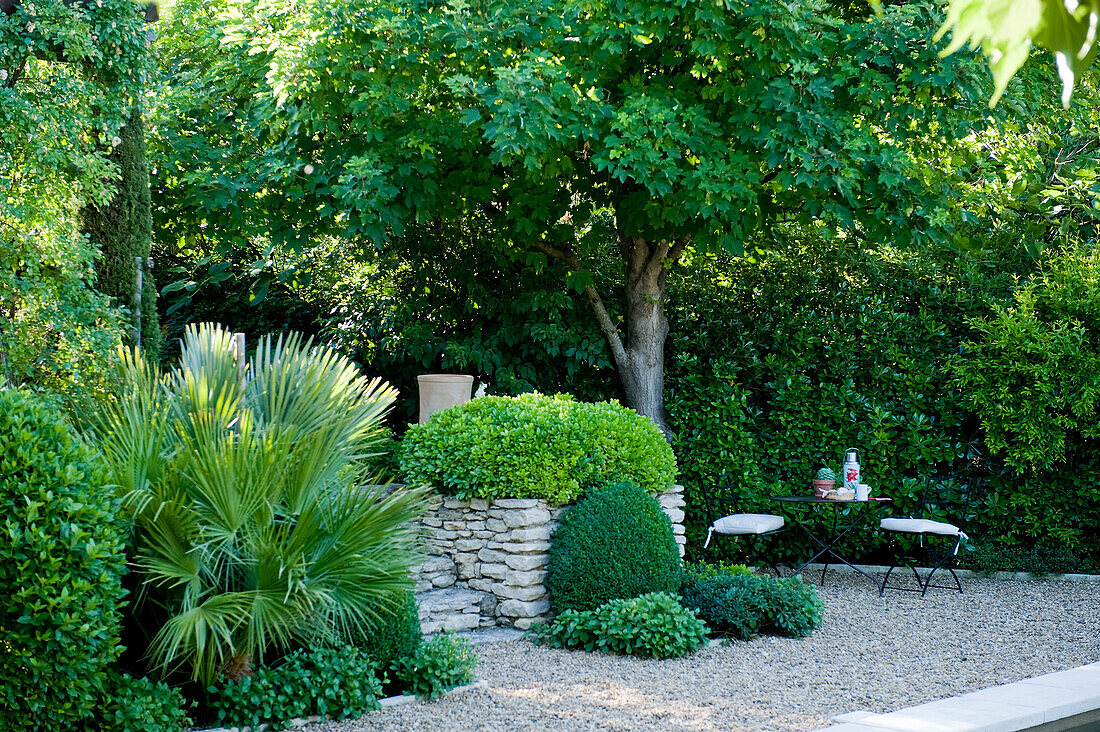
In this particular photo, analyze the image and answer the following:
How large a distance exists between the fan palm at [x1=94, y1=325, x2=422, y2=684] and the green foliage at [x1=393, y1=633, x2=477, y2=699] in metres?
0.33

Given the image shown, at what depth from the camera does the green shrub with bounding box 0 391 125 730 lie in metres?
3.55

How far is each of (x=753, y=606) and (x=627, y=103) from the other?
3.52 m

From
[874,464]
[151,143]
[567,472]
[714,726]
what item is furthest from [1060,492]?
[151,143]

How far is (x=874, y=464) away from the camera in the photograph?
8.73 metres

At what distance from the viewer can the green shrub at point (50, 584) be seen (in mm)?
3551

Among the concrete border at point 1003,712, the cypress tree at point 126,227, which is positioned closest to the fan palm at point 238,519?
the concrete border at point 1003,712

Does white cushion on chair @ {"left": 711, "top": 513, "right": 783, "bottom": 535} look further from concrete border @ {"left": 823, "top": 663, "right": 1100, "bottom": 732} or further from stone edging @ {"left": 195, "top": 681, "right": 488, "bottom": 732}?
stone edging @ {"left": 195, "top": 681, "right": 488, "bottom": 732}

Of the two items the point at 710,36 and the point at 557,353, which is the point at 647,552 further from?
the point at 710,36

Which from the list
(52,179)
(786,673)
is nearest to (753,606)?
(786,673)

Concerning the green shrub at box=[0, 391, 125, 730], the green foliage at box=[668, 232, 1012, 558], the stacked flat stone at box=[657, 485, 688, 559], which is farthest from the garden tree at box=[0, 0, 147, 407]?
the green foliage at box=[668, 232, 1012, 558]

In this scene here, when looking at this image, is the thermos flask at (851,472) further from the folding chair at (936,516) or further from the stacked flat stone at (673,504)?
the stacked flat stone at (673,504)

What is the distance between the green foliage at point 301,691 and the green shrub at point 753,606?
98.1 inches

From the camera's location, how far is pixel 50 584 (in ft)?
11.7

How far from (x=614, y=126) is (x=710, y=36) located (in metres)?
0.90
